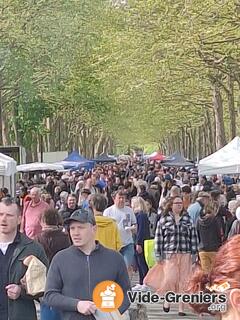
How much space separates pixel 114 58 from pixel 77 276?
84.3ft

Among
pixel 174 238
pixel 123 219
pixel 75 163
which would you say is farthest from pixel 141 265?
pixel 75 163

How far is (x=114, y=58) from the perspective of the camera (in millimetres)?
31625

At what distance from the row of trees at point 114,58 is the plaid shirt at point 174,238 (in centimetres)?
1095

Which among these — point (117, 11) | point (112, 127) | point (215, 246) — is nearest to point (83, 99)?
point (117, 11)

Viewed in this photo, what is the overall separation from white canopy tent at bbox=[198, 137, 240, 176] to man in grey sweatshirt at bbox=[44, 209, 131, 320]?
1577 centimetres

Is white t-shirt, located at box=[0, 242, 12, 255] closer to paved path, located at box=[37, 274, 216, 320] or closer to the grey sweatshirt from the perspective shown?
the grey sweatshirt

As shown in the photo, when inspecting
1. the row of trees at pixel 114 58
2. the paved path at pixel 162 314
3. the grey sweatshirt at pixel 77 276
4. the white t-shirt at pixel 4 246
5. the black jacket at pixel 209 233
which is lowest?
the paved path at pixel 162 314

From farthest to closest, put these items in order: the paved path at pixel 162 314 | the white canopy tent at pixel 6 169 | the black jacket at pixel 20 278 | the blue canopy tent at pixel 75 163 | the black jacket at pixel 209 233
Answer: the blue canopy tent at pixel 75 163, the white canopy tent at pixel 6 169, the black jacket at pixel 209 233, the paved path at pixel 162 314, the black jacket at pixel 20 278

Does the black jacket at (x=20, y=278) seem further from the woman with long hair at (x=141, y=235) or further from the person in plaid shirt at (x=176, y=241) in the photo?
the woman with long hair at (x=141, y=235)

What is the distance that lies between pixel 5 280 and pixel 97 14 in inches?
1312

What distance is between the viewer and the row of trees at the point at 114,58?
24.6 meters

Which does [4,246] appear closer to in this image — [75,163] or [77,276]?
[77,276]

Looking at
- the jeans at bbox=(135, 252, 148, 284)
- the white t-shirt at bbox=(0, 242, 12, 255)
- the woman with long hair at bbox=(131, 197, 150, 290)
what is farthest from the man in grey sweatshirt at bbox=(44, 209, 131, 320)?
the jeans at bbox=(135, 252, 148, 284)

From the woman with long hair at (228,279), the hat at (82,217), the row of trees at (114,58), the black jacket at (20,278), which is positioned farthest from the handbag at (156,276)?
the row of trees at (114,58)
